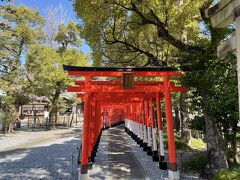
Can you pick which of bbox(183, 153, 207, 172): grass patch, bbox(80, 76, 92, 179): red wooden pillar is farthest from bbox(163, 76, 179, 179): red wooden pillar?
bbox(80, 76, 92, 179): red wooden pillar

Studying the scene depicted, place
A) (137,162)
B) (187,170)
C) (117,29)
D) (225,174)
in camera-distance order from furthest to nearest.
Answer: (117,29)
(137,162)
(187,170)
(225,174)

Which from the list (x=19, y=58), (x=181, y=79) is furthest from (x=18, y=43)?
(x=181, y=79)

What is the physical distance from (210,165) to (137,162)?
3.88m

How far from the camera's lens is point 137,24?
1202 cm

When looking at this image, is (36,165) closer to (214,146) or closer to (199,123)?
(199,123)

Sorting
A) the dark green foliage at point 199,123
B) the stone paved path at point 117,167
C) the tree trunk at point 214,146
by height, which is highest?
the dark green foliage at point 199,123

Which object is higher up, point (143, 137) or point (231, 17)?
point (231, 17)

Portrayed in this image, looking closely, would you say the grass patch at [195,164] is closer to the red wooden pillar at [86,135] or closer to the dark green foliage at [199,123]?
the dark green foliage at [199,123]

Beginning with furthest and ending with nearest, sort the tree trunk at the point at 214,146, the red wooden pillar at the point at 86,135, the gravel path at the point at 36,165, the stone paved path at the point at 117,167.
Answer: the gravel path at the point at 36,165, the stone paved path at the point at 117,167, the red wooden pillar at the point at 86,135, the tree trunk at the point at 214,146

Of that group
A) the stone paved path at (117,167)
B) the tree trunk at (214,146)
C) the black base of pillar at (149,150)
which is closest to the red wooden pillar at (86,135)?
the stone paved path at (117,167)

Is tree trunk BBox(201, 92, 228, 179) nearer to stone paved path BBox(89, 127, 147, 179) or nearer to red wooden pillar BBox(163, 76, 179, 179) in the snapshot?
red wooden pillar BBox(163, 76, 179, 179)

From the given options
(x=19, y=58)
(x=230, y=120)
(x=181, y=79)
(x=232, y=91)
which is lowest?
(x=230, y=120)

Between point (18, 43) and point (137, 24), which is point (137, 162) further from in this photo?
point (18, 43)

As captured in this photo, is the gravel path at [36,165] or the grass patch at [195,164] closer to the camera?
the gravel path at [36,165]
